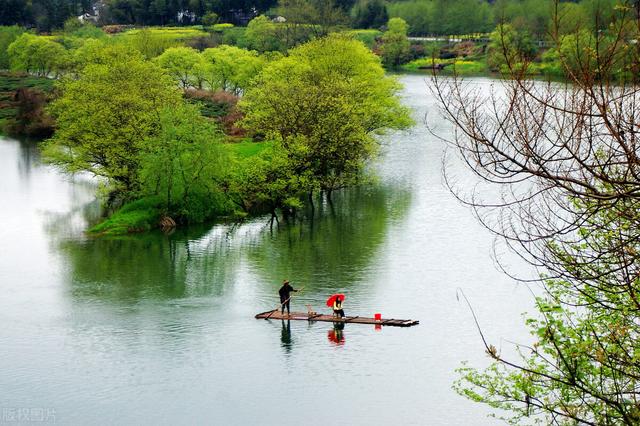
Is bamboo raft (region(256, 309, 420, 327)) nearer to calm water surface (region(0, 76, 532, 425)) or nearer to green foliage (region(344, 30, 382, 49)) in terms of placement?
calm water surface (region(0, 76, 532, 425))

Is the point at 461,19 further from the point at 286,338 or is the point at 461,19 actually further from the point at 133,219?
the point at 286,338

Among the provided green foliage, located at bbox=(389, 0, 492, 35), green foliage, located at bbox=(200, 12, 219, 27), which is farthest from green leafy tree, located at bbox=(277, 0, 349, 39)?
green foliage, located at bbox=(389, 0, 492, 35)

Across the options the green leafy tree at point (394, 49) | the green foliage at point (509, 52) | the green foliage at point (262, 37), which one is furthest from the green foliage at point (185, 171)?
the green leafy tree at point (394, 49)

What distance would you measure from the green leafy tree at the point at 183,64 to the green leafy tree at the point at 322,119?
34378mm

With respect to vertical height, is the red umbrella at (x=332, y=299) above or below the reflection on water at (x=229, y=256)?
above

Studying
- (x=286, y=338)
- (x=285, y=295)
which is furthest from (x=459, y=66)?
(x=286, y=338)

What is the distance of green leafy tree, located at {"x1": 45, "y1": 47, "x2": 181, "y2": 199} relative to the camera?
65250 mm

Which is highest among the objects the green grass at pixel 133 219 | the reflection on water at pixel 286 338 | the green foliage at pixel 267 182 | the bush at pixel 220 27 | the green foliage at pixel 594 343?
the bush at pixel 220 27

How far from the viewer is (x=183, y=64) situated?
370 ft

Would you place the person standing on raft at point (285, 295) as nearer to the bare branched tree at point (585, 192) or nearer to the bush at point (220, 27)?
the bare branched tree at point (585, 192)

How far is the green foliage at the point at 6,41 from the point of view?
152m

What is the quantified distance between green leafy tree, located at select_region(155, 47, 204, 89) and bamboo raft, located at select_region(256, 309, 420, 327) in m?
74.0

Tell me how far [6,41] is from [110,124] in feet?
329

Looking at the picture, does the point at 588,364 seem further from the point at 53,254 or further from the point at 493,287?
the point at 53,254
